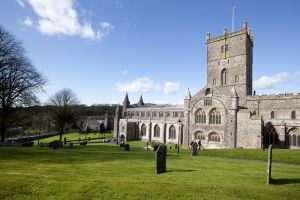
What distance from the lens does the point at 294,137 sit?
33.0 m

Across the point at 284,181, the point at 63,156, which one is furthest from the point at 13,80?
the point at 284,181

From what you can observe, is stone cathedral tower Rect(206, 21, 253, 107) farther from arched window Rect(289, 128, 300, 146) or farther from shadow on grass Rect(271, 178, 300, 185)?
shadow on grass Rect(271, 178, 300, 185)

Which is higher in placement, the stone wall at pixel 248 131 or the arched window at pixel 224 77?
the arched window at pixel 224 77

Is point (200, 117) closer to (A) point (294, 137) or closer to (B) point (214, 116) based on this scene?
(B) point (214, 116)

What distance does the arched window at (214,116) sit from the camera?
38.9 metres

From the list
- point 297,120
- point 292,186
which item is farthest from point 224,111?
point 292,186

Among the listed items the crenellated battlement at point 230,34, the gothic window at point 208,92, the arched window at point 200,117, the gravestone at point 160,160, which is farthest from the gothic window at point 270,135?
the gravestone at point 160,160

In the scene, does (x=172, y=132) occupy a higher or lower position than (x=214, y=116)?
lower

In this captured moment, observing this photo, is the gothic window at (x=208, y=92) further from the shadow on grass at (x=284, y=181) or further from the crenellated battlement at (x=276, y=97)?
the shadow on grass at (x=284, y=181)

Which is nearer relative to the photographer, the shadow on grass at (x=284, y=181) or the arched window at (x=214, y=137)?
the shadow on grass at (x=284, y=181)

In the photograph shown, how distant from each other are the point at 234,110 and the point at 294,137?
9.26 m

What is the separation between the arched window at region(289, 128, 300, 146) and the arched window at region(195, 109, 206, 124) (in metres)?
13.6

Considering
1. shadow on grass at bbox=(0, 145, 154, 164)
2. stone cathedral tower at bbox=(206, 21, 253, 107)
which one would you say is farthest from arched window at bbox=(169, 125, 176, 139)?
shadow on grass at bbox=(0, 145, 154, 164)

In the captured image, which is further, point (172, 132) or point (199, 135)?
point (172, 132)
